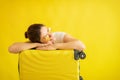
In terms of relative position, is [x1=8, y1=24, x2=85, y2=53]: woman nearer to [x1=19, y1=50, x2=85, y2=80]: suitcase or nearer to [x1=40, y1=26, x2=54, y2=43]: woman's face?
[x1=40, y1=26, x2=54, y2=43]: woman's face

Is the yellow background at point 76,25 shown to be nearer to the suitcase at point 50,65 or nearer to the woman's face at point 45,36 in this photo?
the woman's face at point 45,36

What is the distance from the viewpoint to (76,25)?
3.12 m

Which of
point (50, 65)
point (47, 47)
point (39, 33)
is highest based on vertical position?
point (39, 33)

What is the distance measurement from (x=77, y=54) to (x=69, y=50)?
0.06 metres

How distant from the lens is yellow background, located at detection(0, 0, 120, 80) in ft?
10.1

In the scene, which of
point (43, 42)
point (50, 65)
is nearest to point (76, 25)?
point (43, 42)

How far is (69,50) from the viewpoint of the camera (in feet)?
5.75

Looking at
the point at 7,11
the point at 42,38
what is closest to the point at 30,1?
the point at 7,11

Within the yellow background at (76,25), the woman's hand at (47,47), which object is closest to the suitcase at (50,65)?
the woman's hand at (47,47)

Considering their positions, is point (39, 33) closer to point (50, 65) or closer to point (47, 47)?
point (47, 47)

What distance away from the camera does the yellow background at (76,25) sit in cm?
309

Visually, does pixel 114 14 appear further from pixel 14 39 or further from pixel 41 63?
pixel 41 63

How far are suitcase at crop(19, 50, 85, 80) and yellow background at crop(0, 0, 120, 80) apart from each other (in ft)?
4.49

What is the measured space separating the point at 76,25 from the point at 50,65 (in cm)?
145
